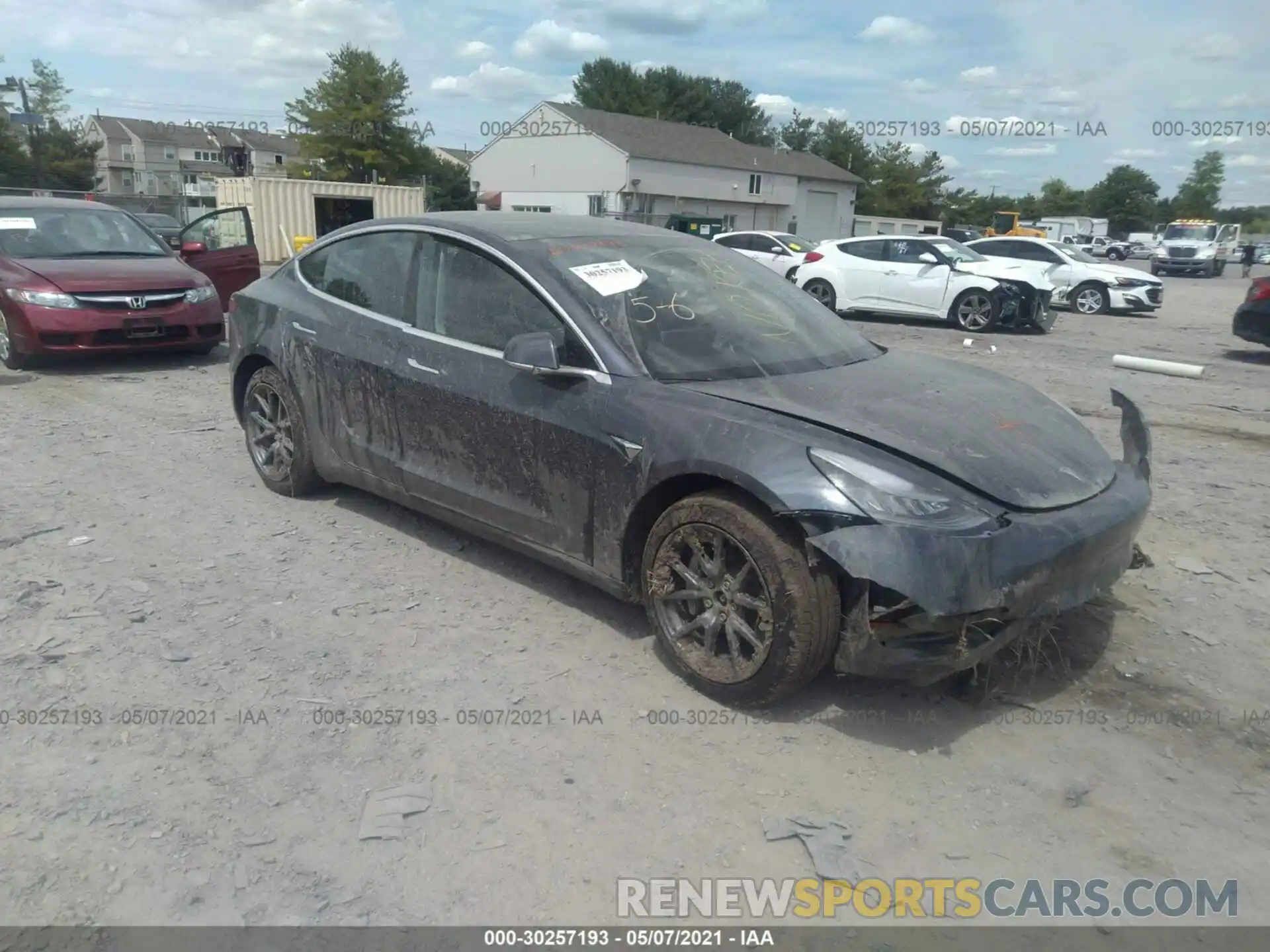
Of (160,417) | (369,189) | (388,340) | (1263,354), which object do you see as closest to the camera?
(388,340)

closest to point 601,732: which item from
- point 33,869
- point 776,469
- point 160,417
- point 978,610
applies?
point 776,469

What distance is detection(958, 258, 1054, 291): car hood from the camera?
612 inches

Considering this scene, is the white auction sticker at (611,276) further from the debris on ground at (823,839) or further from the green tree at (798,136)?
the green tree at (798,136)

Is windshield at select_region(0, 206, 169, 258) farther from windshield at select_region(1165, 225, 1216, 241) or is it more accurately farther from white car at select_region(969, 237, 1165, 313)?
windshield at select_region(1165, 225, 1216, 241)

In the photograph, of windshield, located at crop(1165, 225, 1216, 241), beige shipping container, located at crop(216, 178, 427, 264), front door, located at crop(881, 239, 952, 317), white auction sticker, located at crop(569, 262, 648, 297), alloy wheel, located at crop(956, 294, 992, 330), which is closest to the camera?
white auction sticker, located at crop(569, 262, 648, 297)

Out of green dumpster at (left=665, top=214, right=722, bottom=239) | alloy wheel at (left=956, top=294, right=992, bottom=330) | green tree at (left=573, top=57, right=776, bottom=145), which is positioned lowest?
alloy wheel at (left=956, top=294, right=992, bottom=330)

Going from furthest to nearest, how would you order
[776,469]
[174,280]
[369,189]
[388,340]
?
[369,189], [174,280], [388,340], [776,469]

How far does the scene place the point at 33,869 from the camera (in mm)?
2648

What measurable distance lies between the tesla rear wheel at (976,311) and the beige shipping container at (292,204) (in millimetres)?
17387

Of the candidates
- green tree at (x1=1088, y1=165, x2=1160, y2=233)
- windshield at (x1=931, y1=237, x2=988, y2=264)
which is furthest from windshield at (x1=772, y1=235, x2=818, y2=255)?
green tree at (x1=1088, y1=165, x2=1160, y2=233)

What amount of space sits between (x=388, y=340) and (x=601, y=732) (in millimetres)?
2282

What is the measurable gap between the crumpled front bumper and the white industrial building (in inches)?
1881

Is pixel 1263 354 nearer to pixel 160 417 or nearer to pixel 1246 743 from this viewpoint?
pixel 1246 743

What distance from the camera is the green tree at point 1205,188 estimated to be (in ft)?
356
